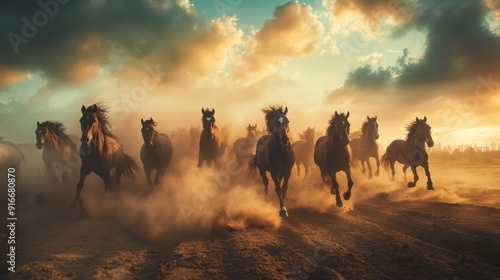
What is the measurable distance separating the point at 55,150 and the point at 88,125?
412cm

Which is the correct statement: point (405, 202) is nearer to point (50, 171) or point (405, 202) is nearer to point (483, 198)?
point (483, 198)

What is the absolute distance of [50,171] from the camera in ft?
33.8

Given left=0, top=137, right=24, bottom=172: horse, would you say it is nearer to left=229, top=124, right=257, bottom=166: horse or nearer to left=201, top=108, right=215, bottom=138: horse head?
left=201, top=108, right=215, bottom=138: horse head

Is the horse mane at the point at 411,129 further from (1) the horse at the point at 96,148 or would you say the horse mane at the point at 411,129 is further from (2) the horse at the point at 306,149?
(1) the horse at the point at 96,148

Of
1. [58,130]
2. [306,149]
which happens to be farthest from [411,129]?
[58,130]

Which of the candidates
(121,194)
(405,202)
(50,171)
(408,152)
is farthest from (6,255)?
(408,152)

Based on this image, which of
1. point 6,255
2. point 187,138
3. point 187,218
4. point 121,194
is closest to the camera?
point 6,255

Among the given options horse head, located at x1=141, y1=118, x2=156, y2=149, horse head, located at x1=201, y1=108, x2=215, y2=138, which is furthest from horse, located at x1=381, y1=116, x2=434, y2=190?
horse head, located at x1=141, y1=118, x2=156, y2=149

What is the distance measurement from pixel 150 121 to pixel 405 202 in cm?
1041

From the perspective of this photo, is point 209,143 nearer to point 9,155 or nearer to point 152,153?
point 152,153

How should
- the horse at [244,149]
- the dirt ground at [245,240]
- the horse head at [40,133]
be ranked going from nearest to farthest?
the dirt ground at [245,240] < the horse head at [40,133] < the horse at [244,149]

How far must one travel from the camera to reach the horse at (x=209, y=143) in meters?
12.1

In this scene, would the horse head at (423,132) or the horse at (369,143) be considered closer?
the horse head at (423,132)

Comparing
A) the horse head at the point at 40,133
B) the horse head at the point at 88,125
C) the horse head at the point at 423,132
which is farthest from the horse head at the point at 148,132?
the horse head at the point at 423,132
